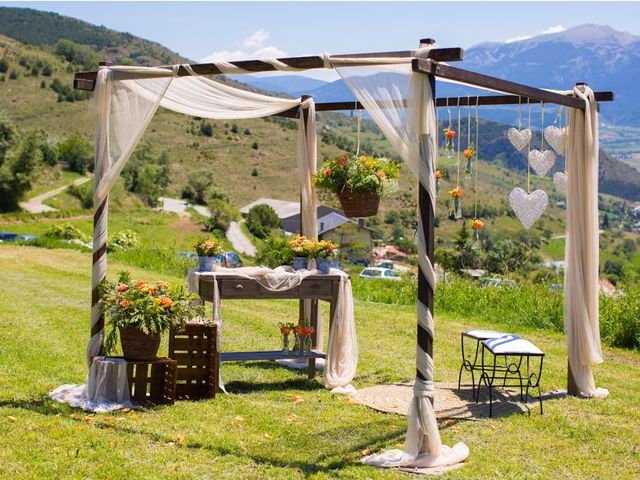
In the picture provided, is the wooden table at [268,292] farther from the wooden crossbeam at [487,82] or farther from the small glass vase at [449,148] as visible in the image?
the wooden crossbeam at [487,82]

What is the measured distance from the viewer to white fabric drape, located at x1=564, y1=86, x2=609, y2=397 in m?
7.49

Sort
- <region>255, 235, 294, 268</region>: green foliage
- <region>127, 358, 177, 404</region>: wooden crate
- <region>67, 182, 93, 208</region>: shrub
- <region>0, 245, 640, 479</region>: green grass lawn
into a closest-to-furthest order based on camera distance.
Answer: <region>0, 245, 640, 479</region>: green grass lawn
<region>127, 358, 177, 404</region>: wooden crate
<region>255, 235, 294, 268</region>: green foliage
<region>67, 182, 93, 208</region>: shrub

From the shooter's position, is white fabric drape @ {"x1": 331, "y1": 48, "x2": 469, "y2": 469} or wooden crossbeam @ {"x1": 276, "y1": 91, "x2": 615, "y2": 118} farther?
wooden crossbeam @ {"x1": 276, "y1": 91, "x2": 615, "y2": 118}

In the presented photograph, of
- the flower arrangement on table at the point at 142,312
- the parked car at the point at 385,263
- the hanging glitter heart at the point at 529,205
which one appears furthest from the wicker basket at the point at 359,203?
the parked car at the point at 385,263

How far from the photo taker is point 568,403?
717 centimetres

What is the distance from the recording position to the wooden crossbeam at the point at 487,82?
17.7ft

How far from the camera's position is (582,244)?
7.53m

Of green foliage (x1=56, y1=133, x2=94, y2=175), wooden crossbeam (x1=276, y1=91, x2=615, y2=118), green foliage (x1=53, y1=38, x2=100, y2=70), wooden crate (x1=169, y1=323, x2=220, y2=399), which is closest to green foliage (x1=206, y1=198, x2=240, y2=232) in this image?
green foliage (x1=56, y1=133, x2=94, y2=175)

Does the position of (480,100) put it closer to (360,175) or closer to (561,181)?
(561,181)

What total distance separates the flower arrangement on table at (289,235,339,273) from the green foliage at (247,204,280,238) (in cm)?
4836

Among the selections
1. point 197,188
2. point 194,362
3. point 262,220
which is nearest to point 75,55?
point 197,188

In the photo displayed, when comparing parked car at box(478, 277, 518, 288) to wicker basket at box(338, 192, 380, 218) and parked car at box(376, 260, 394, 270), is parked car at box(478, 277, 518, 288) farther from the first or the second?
parked car at box(376, 260, 394, 270)

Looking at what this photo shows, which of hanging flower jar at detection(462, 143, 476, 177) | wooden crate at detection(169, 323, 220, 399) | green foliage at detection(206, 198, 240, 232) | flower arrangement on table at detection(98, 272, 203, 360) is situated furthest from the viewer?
green foliage at detection(206, 198, 240, 232)

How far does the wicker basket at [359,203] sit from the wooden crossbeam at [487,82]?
1.69 m
